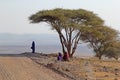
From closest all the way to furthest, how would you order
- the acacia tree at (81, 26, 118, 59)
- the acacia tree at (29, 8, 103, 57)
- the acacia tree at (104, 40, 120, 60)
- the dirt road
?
the dirt road → the acacia tree at (29, 8, 103, 57) → the acacia tree at (81, 26, 118, 59) → the acacia tree at (104, 40, 120, 60)

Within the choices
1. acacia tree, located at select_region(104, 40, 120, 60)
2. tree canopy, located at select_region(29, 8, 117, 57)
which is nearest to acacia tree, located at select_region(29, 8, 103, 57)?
tree canopy, located at select_region(29, 8, 117, 57)

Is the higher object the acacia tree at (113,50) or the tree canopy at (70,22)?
the tree canopy at (70,22)

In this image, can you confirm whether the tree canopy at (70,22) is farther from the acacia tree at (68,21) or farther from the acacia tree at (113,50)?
the acacia tree at (113,50)

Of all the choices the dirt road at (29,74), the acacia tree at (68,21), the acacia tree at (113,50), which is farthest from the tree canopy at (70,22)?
the dirt road at (29,74)

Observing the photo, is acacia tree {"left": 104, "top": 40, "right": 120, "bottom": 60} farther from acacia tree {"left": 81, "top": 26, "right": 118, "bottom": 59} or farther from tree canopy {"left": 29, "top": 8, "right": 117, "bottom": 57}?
tree canopy {"left": 29, "top": 8, "right": 117, "bottom": 57}

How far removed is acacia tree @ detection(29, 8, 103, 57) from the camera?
1919 inches

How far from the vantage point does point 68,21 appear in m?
49.5

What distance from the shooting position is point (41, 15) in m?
49.6

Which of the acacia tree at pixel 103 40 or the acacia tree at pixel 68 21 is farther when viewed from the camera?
the acacia tree at pixel 103 40

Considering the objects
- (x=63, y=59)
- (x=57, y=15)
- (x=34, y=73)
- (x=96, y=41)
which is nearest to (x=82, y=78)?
(x=34, y=73)

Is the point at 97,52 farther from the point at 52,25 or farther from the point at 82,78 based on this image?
the point at 82,78

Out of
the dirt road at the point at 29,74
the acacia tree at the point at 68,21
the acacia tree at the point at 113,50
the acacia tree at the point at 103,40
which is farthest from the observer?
the acacia tree at the point at 113,50

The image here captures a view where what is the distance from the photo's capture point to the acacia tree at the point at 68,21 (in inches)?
1919

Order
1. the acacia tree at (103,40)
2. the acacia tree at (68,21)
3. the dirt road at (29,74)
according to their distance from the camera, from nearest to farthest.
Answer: the dirt road at (29,74) → the acacia tree at (68,21) → the acacia tree at (103,40)
